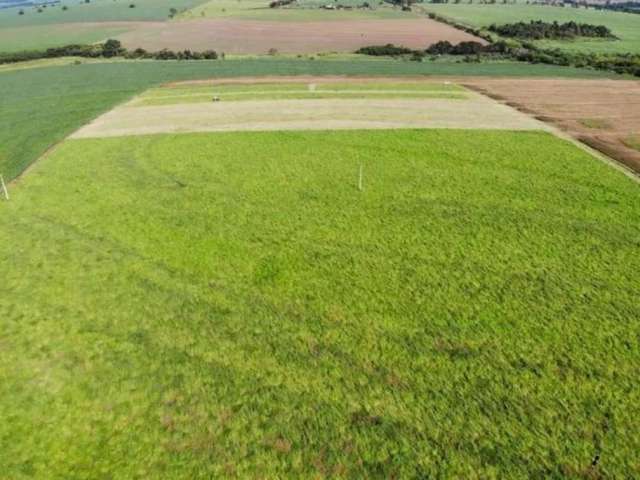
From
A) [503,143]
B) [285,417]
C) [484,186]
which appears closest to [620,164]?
[503,143]

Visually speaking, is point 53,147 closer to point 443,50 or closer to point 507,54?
point 443,50

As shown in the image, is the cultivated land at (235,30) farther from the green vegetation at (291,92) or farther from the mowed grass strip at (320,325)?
the mowed grass strip at (320,325)

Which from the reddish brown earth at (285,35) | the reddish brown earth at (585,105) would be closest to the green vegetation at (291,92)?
the reddish brown earth at (585,105)

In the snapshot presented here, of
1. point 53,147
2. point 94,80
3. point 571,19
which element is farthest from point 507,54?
point 571,19

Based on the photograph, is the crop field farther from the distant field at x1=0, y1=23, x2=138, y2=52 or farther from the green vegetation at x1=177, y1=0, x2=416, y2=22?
the green vegetation at x1=177, y1=0, x2=416, y2=22

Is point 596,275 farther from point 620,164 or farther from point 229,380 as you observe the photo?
point 620,164

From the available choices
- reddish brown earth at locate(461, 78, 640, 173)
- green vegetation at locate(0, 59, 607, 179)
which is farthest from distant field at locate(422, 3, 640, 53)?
reddish brown earth at locate(461, 78, 640, 173)
